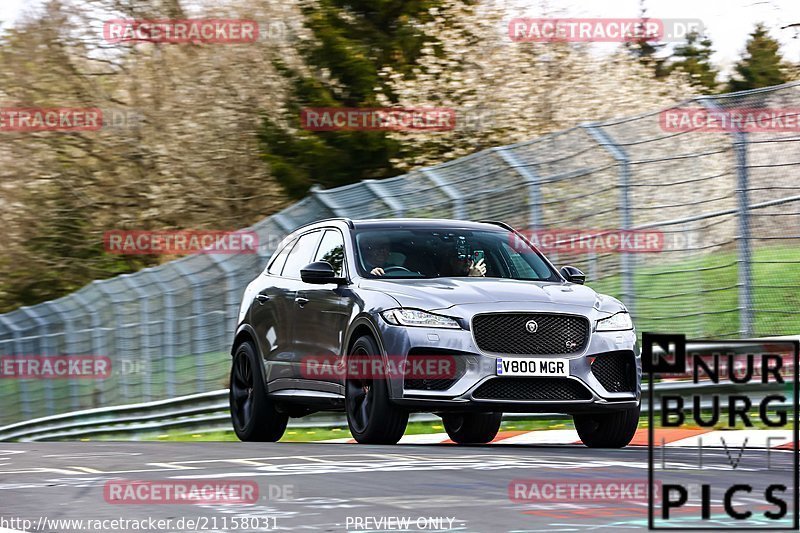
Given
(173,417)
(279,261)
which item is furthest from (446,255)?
(173,417)

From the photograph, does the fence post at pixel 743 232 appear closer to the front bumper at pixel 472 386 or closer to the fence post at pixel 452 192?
the front bumper at pixel 472 386

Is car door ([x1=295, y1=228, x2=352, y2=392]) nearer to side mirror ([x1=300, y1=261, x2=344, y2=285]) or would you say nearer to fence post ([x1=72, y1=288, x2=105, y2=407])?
side mirror ([x1=300, y1=261, x2=344, y2=285])

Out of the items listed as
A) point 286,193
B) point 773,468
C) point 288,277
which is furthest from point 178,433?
point 286,193

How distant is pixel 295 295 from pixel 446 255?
4.71ft

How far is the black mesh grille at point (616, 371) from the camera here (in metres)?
10.9

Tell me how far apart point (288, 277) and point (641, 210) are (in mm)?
3770

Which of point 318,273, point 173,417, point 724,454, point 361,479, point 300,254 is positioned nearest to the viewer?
point 361,479

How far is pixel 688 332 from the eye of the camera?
46.4 feet

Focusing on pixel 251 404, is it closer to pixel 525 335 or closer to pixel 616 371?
pixel 525 335

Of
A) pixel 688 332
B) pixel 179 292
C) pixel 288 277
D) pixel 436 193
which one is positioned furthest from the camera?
pixel 179 292

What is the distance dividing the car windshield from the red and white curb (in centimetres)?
159

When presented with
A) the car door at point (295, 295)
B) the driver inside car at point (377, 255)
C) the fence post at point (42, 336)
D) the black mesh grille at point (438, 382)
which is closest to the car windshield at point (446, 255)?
the driver inside car at point (377, 255)

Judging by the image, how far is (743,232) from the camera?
1355 centimetres

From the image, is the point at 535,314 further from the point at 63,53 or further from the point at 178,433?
the point at 63,53
